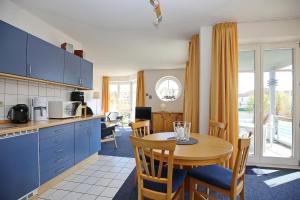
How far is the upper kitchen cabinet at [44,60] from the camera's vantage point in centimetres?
214

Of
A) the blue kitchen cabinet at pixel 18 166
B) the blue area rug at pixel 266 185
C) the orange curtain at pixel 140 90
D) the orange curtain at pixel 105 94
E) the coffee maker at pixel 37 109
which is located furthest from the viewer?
the orange curtain at pixel 105 94

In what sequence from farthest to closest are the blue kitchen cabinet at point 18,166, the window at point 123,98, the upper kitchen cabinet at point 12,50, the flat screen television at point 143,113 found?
the window at point 123,98 < the flat screen television at point 143,113 < the upper kitchen cabinet at point 12,50 < the blue kitchen cabinet at point 18,166

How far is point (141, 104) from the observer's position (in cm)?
693

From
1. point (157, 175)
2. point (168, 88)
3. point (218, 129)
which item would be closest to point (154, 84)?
point (168, 88)

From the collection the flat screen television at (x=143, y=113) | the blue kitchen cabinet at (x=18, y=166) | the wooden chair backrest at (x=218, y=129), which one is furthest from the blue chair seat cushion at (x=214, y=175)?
the flat screen television at (x=143, y=113)

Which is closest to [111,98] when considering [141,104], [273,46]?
[141,104]

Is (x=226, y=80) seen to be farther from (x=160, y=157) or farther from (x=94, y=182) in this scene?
(x=94, y=182)

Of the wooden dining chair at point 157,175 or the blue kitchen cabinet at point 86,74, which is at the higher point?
the blue kitchen cabinet at point 86,74

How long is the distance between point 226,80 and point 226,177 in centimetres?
164

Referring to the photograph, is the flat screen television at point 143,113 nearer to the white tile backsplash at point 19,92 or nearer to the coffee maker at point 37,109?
the white tile backsplash at point 19,92

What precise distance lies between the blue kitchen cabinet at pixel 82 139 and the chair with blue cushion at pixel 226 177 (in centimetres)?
196

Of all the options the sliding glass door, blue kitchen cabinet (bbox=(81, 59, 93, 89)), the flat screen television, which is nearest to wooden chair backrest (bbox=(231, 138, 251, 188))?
the sliding glass door

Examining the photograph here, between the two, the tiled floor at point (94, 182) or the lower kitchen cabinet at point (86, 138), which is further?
the lower kitchen cabinet at point (86, 138)

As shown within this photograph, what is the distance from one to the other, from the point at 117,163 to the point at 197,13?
2964 mm
